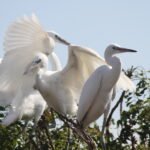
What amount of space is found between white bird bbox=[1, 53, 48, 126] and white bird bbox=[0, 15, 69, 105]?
0.18 m

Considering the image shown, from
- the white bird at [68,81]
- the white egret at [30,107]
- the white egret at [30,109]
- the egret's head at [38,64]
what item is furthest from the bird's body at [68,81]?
the white egret at [30,109]

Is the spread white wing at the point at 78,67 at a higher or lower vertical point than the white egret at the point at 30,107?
higher

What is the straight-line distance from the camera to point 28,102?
9.35 metres

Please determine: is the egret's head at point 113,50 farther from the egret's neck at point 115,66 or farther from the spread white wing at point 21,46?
the spread white wing at point 21,46

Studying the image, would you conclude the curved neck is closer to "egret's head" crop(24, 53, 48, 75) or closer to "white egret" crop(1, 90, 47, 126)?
"white egret" crop(1, 90, 47, 126)

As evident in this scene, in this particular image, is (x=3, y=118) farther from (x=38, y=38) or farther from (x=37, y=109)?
(x=38, y=38)

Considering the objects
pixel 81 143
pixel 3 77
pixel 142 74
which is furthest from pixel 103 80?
pixel 3 77

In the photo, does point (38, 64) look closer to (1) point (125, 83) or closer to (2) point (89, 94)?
(2) point (89, 94)

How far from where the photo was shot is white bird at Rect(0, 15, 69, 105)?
26.0 feet

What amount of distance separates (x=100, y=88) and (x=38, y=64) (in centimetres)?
108

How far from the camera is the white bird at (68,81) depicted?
307 inches

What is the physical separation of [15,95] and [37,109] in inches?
31.3

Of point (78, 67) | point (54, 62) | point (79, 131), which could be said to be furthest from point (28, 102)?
point (79, 131)

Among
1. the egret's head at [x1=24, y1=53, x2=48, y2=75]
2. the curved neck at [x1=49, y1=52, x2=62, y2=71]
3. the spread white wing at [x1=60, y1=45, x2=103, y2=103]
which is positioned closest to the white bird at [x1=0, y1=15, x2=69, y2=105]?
the egret's head at [x1=24, y1=53, x2=48, y2=75]
